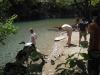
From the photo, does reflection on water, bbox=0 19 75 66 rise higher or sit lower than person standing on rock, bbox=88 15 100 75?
lower

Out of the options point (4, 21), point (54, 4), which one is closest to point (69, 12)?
point (54, 4)

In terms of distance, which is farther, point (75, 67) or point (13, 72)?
point (13, 72)

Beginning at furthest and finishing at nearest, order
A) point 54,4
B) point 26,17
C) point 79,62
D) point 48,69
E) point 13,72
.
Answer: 1. point 54,4
2. point 26,17
3. point 48,69
4. point 13,72
5. point 79,62

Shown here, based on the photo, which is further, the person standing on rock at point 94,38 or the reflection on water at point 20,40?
the reflection on water at point 20,40

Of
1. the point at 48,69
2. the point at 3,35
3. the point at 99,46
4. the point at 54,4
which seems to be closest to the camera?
the point at 99,46

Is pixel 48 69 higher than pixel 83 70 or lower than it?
lower

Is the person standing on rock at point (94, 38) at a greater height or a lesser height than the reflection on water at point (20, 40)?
greater

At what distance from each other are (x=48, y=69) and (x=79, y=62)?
681 centimetres

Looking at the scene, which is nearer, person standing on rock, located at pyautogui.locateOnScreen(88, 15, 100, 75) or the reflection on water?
person standing on rock, located at pyautogui.locateOnScreen(88, 15, 100, 75)

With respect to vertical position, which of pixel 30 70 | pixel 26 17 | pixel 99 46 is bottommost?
pixel 26 17

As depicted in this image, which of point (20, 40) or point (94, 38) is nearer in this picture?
point (94, 38)

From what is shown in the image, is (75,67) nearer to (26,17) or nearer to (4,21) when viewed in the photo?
(4,21)

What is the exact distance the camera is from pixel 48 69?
8750 millimetres

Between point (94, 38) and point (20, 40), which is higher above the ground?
point (94, 38)
